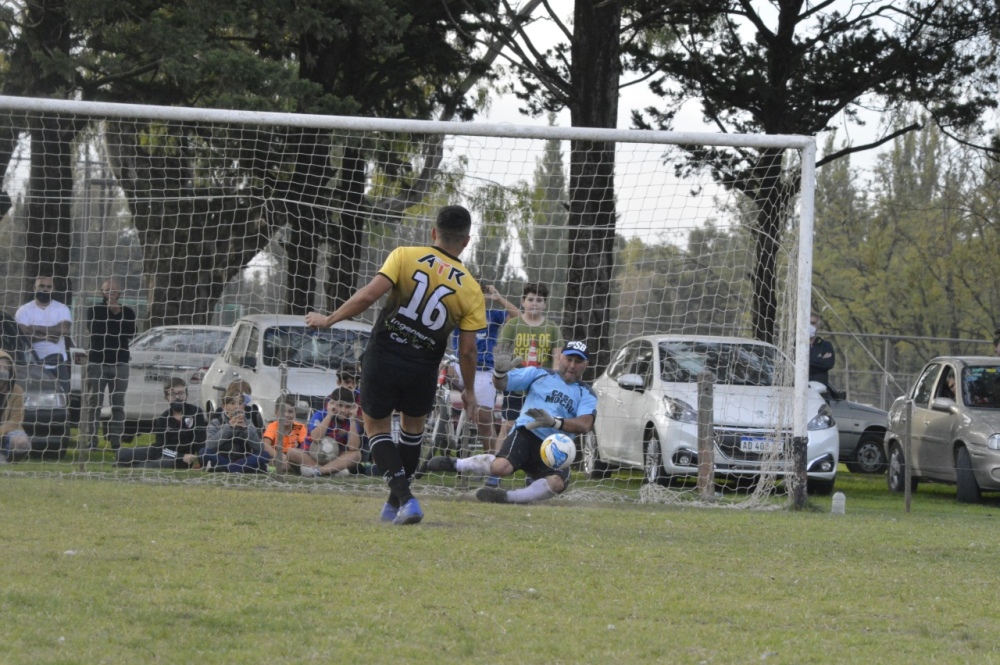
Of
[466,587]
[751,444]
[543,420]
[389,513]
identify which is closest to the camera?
[466,587]

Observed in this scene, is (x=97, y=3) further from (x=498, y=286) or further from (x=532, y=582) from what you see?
(x=532, y=582)

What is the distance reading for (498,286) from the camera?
1473 centimetres

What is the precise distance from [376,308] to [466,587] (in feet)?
27.5

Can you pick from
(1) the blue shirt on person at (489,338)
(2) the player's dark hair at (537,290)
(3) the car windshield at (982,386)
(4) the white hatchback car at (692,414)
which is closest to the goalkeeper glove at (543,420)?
(2) the player's dark hair at (537,290)

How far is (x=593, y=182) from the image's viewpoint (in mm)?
14703

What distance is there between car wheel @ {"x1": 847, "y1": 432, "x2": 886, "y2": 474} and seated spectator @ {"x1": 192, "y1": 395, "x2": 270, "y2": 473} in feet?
33.7

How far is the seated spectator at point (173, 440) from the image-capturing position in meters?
12.7

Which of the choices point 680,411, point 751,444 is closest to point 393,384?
point 680,411

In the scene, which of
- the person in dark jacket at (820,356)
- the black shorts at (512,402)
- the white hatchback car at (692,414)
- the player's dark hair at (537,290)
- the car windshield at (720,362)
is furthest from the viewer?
the person in dark jacket at (820,356)

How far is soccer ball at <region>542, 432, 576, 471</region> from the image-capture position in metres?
10.4

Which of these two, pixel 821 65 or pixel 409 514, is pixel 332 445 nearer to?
pixel 409 514

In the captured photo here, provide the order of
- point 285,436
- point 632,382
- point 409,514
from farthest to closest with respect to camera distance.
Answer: point 632,382, point 285,436, point 409,514

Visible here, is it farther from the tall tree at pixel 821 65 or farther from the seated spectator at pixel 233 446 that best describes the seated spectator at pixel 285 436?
the tall tree at pixel 821 65

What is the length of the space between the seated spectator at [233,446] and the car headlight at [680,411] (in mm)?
3974
